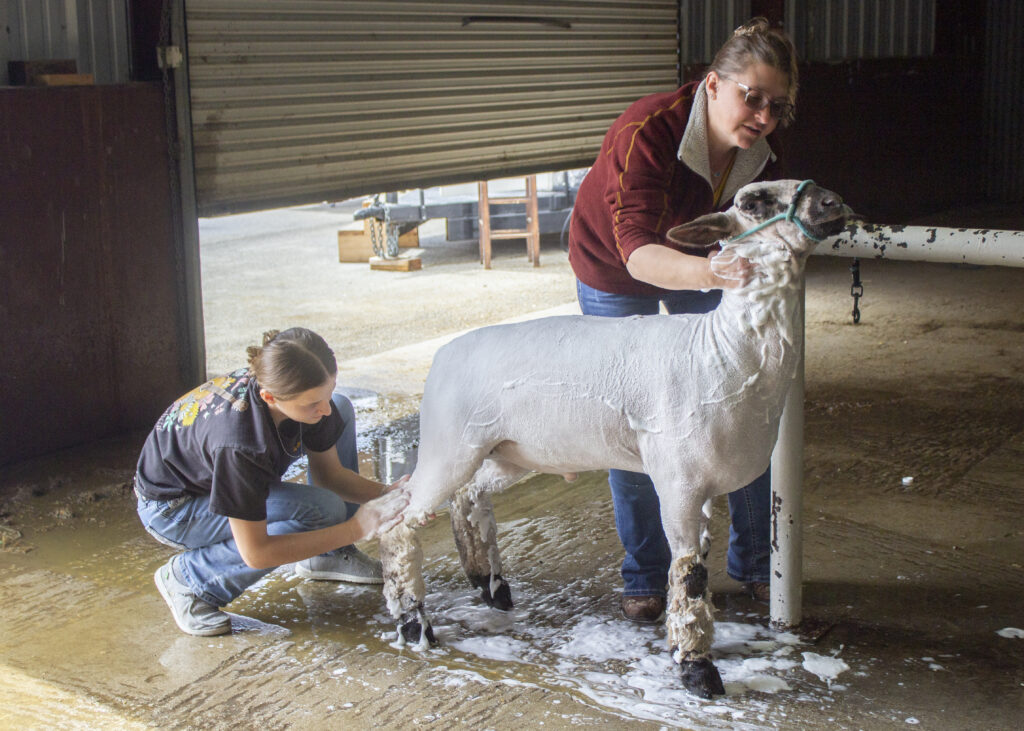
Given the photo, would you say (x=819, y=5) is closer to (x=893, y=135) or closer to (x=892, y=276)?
(x=893, y=135)

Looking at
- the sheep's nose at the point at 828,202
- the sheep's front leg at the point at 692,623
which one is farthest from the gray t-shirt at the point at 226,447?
the sheep's nose at the point at 828,202

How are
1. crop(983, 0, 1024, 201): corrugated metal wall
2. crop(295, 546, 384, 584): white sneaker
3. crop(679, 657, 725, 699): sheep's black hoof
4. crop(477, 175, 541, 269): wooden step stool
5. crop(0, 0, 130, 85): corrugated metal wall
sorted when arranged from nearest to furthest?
crop(679, 657, 725, 699): sheep's black hoof
crop(295, 546, 384, 584): white sneaker
crop(0, 0, 130, 85): corrugated metal wall
crop(477, 175, 541, 269): wooden step stool
crop(983, 0, 1024, 201): corrugated metal wall

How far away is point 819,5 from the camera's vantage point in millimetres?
11453

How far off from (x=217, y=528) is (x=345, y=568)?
1.86 ft

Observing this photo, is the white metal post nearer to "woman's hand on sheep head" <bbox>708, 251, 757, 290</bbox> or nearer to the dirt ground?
the dirt ground

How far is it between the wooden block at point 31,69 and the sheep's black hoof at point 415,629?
130 inches

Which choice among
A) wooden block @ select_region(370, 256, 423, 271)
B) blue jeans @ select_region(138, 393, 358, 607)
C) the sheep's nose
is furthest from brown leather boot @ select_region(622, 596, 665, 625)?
wooden block @ select_region(370, 256, 423, 271)

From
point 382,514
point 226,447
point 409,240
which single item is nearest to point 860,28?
point 409,240

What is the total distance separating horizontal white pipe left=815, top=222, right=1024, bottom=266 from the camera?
9.42ft

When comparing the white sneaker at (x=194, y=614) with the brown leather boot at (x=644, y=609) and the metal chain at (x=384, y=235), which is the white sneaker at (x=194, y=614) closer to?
the brown leather boot at (x=644, y=609)

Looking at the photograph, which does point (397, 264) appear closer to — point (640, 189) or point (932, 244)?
point (640, 189)

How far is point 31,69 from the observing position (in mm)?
5012

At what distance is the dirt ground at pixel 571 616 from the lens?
2957 millimetres

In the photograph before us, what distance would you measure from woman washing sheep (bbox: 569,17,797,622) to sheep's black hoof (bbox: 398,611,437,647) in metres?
0.65
